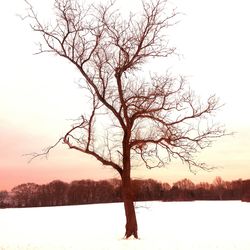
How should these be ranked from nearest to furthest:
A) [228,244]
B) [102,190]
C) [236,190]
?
[228,244], [102,190], [236,190]

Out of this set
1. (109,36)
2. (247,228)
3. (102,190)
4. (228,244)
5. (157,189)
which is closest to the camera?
(228,244)

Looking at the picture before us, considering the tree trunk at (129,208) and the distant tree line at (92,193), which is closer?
the tree trunk at (129,208)

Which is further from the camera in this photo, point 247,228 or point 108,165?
point 247,228

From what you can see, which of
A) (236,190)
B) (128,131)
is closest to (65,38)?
(128,131)

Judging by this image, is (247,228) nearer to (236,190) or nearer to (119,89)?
(119,89)

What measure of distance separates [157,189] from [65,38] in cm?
7863

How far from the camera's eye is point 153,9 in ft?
87.5

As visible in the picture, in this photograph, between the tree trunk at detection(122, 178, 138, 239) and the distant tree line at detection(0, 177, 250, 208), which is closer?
the tree trunk at detection(122, 178, 138, 239)

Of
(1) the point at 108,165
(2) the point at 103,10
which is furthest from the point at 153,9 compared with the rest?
(1) the point at 108,165

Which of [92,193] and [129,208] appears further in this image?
[92,193]

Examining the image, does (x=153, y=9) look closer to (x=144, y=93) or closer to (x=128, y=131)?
(x=144, y=93)

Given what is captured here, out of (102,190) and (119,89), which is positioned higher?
(102,190)

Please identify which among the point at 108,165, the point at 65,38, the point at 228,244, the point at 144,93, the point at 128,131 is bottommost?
the point at 228,244

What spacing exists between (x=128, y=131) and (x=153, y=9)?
683 centimetres
